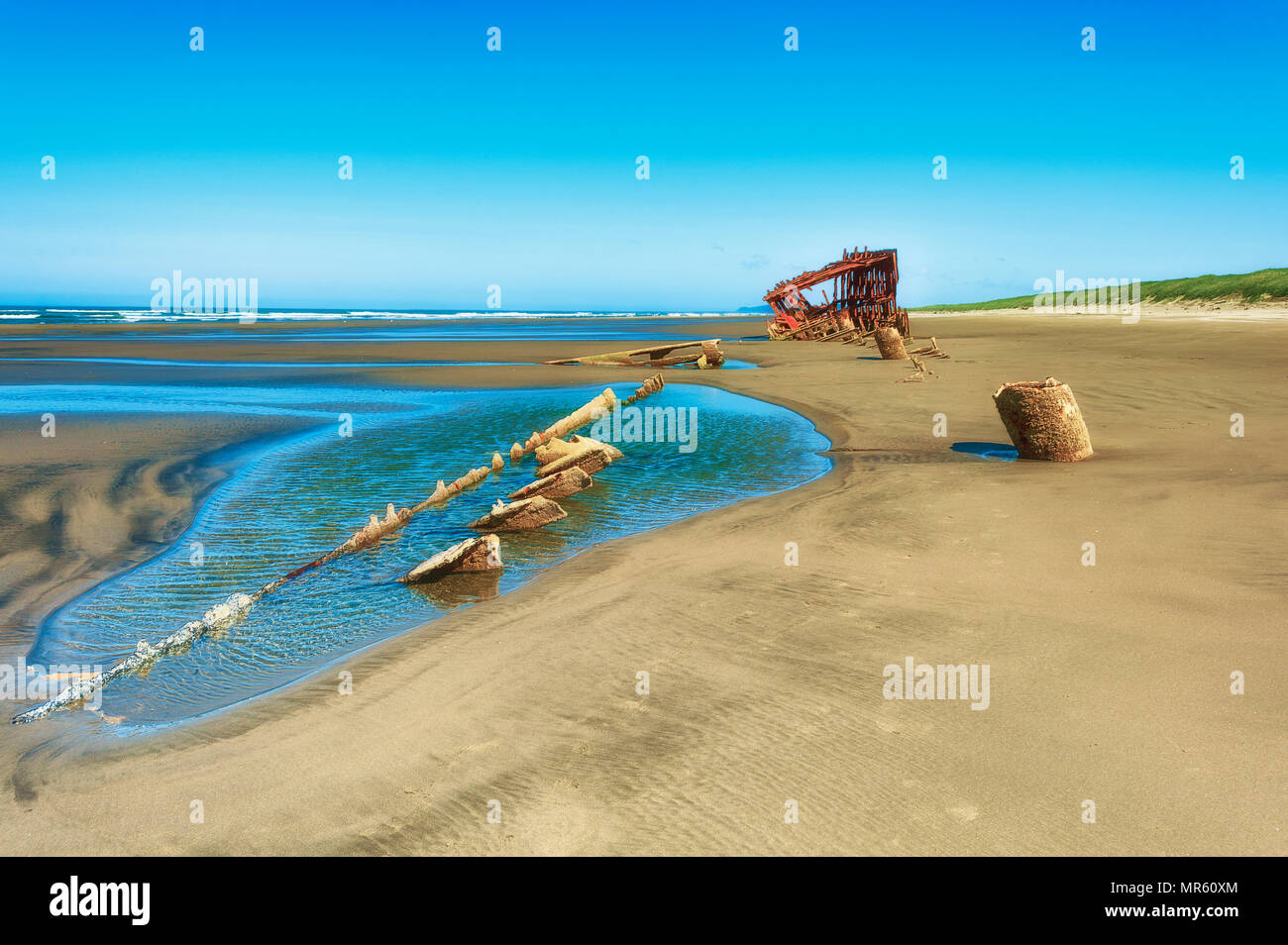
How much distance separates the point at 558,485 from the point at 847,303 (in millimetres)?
29259

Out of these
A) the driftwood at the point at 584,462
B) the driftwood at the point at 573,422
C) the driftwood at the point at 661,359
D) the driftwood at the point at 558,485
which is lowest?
the driftwood at the point at 558,485

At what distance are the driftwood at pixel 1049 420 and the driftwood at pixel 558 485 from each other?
494 centimetres

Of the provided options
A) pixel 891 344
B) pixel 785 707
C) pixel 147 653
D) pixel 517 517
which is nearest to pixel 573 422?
pixel 517 517

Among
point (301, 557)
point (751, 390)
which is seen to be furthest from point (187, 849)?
point (751, 390)

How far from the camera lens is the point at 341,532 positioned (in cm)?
741

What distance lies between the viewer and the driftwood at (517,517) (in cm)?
745

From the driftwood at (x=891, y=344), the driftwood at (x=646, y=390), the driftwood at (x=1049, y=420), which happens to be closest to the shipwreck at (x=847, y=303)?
the driftwood at (x=891, y=344)

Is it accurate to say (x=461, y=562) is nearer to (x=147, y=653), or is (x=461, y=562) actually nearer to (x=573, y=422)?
(x=147, y=653)

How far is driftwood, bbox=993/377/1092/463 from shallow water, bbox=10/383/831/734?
7.63 feet

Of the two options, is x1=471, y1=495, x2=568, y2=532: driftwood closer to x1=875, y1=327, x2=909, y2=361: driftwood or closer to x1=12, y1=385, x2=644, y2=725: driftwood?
x1=12, y1=385, x2=644, y2=725: driftwood

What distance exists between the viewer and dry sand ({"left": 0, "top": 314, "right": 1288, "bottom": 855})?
2688 mm

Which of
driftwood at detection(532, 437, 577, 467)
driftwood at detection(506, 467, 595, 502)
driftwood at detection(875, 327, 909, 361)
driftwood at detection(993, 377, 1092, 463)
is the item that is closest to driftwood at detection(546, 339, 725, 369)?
driftwood at detection(875, 327, 909, 361)

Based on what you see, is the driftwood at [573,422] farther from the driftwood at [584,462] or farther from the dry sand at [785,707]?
the dry sand at [785,707]
